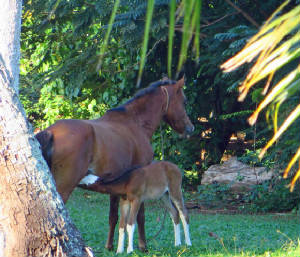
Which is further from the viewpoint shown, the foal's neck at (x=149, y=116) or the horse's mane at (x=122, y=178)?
the foal's neck at (x=149, y=116)

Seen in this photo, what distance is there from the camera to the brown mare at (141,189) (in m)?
6.77

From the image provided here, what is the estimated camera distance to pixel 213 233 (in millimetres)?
8148

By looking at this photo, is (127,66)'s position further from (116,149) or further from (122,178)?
(122,178)

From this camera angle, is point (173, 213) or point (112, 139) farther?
point (173, 213)

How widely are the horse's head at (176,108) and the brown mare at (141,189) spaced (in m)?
1.28

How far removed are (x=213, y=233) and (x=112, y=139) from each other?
233cm

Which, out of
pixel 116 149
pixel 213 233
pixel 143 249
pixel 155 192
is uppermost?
pixel 116 149

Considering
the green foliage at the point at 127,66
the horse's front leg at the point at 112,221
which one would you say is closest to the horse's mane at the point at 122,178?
the horse's front leg at the point at 112,221

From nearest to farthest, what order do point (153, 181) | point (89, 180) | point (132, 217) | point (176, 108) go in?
point (89, 180)
point (132, 217)
point (153, 181)
point (176, 108)

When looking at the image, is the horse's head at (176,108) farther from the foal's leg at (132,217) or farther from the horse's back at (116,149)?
the foal's leg at (132,217)

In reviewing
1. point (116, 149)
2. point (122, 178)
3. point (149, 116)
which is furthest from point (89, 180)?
point (149, 116)

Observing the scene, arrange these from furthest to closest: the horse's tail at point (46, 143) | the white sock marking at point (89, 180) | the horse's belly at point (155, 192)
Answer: the horse's belly at point (155, 192)
the white sock marking at point (89, 180)
the horse's tail at point (46, 143)

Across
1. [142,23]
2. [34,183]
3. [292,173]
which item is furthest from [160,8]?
[34,183]

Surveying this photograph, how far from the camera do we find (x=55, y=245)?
4977 millimetres
